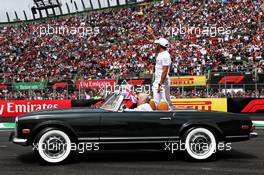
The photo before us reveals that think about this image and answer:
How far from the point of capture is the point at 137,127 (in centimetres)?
646

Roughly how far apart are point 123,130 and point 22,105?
1454 cm

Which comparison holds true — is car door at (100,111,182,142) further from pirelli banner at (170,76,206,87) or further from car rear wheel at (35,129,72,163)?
pirelli banner at (170,76,206,87)

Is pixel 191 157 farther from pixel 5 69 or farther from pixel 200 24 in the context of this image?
pixel 5 69

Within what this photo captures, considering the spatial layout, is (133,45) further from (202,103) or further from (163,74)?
(163,74)

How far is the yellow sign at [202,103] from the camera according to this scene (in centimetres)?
1862

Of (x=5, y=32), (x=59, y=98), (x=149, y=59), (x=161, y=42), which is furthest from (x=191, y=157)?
(x=5, y=32)

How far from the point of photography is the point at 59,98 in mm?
21453

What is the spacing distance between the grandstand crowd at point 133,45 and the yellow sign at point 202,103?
107cm

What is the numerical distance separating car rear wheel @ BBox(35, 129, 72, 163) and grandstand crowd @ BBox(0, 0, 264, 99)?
14.2 m

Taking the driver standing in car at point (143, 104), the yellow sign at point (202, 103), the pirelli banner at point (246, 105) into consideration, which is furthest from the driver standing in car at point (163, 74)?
the pirelli banner at point (246, 105)

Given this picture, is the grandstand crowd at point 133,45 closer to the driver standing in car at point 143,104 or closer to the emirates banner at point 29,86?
the emirates banner at point 29,86

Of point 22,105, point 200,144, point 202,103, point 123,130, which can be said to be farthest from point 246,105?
point 123,130

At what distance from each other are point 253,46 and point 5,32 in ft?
99.7

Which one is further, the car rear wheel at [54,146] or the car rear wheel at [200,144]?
the car rear wheel at [200,144]
